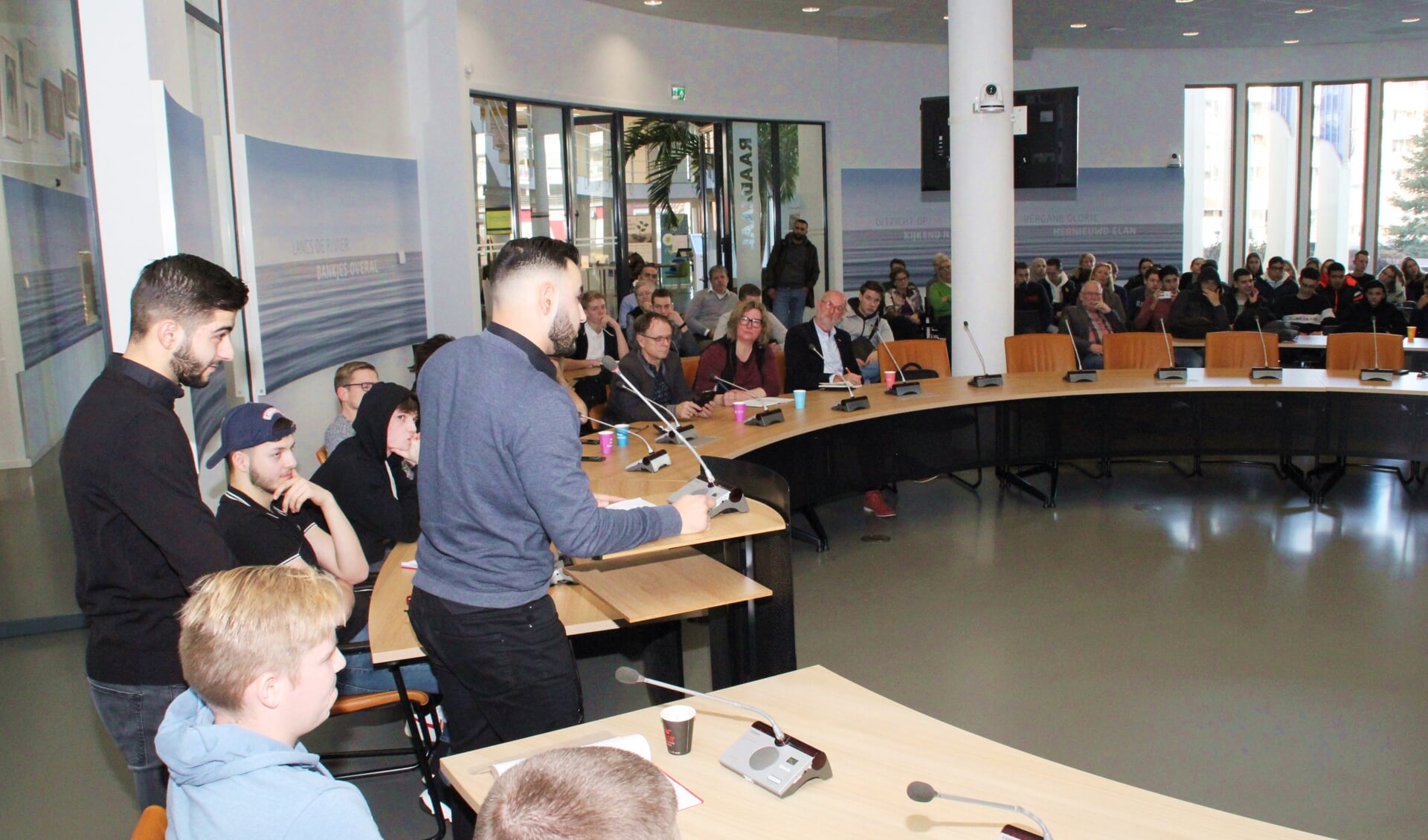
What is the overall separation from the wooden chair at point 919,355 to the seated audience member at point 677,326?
165cm

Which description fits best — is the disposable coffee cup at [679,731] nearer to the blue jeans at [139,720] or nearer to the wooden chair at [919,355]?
the blue jeans at [139,720]

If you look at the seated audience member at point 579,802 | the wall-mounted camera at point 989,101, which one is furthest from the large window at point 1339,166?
the seated audience member at point 579,802

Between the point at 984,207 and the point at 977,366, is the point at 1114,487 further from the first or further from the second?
the point at 984,207

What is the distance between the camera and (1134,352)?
7.75 metres

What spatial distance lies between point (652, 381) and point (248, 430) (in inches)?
123

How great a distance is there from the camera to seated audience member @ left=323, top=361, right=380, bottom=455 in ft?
14.4

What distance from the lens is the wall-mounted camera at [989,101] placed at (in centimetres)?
764

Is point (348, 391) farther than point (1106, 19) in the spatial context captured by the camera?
No

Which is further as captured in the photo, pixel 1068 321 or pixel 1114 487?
pixel 1068 321

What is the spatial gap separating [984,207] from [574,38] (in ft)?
13.6

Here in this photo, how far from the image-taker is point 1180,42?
1340 cm

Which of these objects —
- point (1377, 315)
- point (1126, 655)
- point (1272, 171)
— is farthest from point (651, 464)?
point (1272, 171)

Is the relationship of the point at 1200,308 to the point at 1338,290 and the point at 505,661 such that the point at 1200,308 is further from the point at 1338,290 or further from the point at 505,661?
the point at 505,661

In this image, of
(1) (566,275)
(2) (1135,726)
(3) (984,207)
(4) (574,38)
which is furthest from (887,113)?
(1) (566,275)
